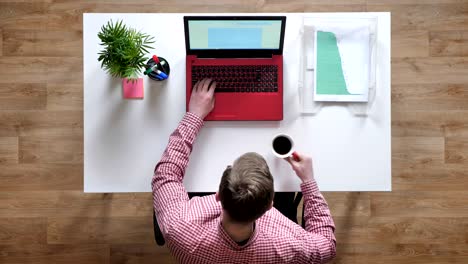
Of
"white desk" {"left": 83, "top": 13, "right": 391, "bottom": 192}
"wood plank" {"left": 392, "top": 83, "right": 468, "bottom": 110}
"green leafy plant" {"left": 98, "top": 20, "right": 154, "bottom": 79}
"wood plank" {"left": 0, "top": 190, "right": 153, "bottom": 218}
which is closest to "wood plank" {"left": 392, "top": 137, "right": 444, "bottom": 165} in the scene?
"wood plank" {"left": 392, "top": 83, "right": 468, "bottom": 110}

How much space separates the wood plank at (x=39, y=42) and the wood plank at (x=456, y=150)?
191 cm

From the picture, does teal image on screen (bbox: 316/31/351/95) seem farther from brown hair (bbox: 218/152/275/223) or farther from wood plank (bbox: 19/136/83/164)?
wood plank (bbox: 19/136/83/164)

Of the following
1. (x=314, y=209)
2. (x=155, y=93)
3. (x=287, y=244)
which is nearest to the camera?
(x=287, y=244)

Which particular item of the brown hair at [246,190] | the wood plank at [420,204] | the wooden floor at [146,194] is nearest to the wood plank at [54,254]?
the wooden floor at [146,194]

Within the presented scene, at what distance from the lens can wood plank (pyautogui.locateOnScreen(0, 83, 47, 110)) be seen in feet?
6.78

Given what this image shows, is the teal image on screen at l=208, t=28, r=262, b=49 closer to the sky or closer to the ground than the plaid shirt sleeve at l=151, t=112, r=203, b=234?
closer to the sky

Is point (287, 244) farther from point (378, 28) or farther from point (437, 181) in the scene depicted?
point (437, 181)

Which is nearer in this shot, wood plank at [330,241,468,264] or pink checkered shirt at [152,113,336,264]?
pink checkered shirt at [152,113,336,264]

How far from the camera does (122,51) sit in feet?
4.31

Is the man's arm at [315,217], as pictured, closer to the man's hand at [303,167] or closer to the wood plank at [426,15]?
the man's hand at [303,167]

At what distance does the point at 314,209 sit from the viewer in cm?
134

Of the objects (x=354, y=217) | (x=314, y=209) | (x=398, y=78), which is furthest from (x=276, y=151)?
(x=398, y=78)

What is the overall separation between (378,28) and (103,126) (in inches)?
40.0

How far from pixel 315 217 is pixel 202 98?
53cm
